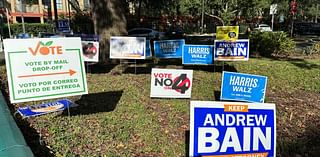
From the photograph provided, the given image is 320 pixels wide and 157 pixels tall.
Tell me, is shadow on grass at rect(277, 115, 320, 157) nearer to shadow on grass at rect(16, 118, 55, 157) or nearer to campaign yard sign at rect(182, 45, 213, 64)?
shadow on grass at rect(16, 118, 55, 157)

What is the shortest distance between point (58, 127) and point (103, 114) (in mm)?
959

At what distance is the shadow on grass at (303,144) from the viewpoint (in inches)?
186

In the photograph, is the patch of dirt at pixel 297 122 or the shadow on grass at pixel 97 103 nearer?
the patch of dirt at pixel 297 122

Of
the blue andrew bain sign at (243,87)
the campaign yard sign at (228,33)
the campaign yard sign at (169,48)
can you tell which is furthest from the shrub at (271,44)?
the blue andrew bain sign at (243,87)

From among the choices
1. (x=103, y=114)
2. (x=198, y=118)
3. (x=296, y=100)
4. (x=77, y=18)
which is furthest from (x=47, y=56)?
(x=77, y=18)

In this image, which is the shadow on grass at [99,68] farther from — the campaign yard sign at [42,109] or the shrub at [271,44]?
the shrub at [271,44]

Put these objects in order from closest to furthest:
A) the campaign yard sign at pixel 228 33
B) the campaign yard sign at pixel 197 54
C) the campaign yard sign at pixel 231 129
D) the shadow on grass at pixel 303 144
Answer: the campaign yard sign at pixel 231 129, the shadow on grass at pixel 303 144, the campaign yard sign at pixel 197 54, the campaign yard sign at pixel 228 33

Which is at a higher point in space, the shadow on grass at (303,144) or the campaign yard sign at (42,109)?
the campaign yard sign at (42,109)

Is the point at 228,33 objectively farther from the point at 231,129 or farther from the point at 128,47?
the point at 231,129

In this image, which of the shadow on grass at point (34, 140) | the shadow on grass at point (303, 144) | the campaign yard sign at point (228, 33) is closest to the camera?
the shadow on grass at point (34, 140)

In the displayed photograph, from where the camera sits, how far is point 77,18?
39156 mm

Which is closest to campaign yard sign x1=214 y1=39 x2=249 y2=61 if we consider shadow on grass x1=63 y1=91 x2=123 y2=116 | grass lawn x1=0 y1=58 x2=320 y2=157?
grass lawn x1=0 y1=58 x2=320 y2=157

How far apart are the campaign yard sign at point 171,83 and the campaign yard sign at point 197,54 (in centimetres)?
329

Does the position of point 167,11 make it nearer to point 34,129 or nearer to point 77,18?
point 77,18
